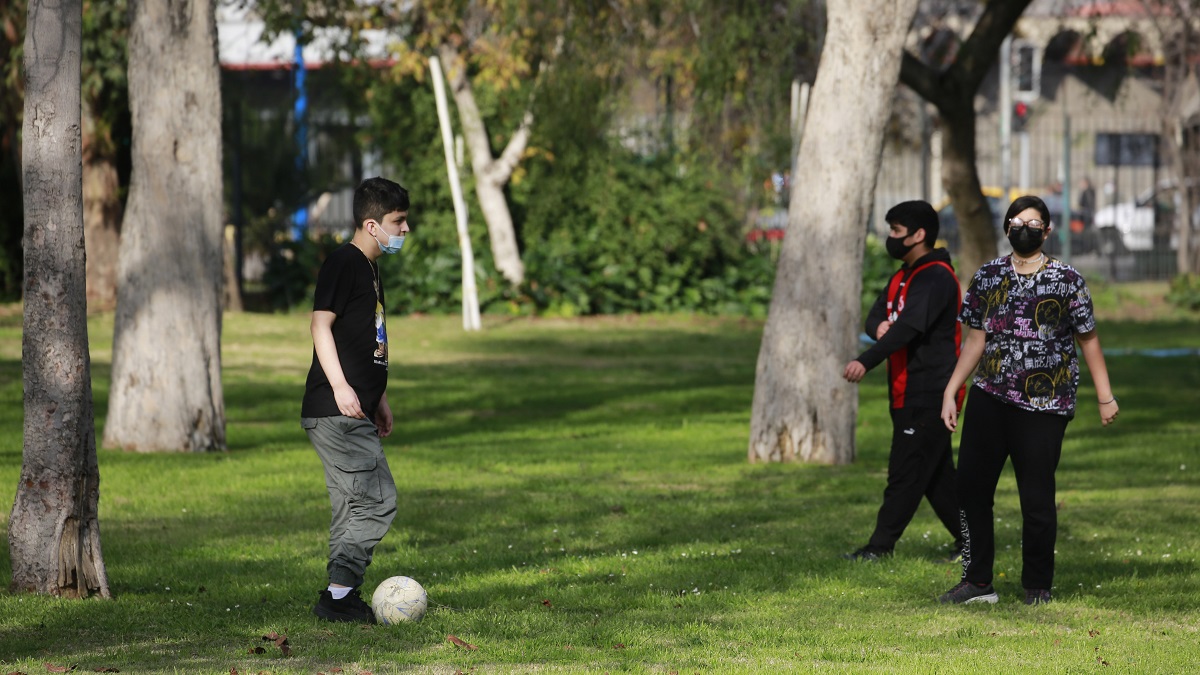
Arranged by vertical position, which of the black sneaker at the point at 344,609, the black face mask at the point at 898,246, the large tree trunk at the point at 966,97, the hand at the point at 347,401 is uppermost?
the large tree trunk at the point at 966,97

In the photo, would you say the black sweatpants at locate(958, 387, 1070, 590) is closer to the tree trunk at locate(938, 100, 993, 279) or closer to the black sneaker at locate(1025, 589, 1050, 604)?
the black sneaker at locate(1025, 589, 1050, 604)

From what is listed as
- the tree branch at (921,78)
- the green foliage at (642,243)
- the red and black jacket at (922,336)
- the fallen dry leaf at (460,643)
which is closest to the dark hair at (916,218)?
the red and black jacket at (922,336)

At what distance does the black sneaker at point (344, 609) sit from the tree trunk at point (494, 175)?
18005 mm

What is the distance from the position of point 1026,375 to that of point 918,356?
1.13m

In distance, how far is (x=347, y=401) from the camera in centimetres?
589

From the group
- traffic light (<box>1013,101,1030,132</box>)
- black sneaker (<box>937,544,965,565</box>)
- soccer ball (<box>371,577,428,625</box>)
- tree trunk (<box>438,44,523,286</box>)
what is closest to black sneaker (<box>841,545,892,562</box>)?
black sneaker (<box>937,544,965,565</box>)

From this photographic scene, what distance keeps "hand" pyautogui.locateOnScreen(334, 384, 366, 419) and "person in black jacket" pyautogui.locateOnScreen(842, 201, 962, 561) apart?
258 centimetres

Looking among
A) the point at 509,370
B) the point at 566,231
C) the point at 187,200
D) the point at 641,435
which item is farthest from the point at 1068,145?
the point at 187,200

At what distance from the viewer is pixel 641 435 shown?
13570mm

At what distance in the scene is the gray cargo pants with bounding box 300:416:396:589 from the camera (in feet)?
20.1

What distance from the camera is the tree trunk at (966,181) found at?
54.6 feet

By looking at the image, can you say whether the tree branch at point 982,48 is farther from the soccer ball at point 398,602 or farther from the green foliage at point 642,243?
the soccer ball at point 398,602

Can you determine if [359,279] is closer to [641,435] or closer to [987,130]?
[641,435]

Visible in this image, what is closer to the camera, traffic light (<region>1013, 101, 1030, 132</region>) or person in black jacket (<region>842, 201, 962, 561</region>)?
person in black jacket (<region>842, 201, 962, 561</region>)
